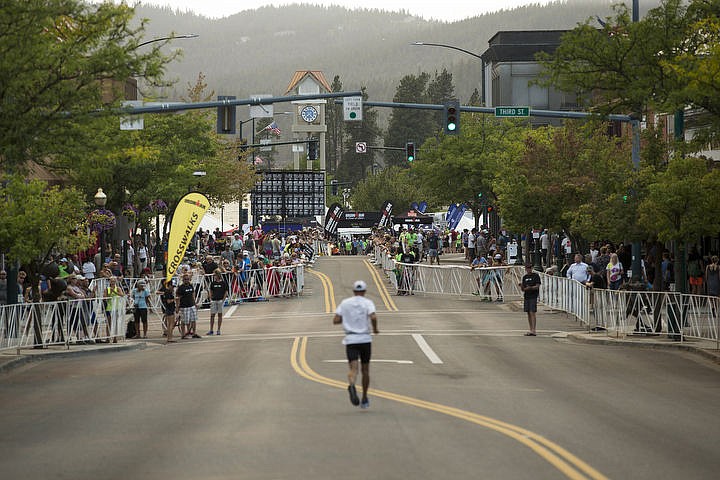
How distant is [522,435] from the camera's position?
530 inches

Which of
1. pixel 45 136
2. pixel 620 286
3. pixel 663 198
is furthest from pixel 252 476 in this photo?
pixel 620 286

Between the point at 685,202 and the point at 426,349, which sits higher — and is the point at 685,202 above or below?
above

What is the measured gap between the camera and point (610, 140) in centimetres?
4606

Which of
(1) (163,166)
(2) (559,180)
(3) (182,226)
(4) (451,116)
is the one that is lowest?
(3) (182,226)

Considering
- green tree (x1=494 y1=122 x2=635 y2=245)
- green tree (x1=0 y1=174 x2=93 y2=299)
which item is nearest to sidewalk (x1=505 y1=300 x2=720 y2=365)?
green tree (x1=494 y1=122 x2=635 y2=245)

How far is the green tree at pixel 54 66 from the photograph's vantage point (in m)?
18.3

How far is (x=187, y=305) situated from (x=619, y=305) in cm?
1113

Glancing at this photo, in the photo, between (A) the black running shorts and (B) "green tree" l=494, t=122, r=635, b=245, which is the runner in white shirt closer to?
(A) the black running shorts

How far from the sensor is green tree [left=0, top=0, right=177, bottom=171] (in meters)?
18.3

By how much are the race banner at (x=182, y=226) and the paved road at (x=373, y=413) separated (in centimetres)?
440

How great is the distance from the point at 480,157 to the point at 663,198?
4290 cm

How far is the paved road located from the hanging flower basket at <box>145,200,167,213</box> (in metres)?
22.1

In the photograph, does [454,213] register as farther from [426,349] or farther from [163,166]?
[426,349]

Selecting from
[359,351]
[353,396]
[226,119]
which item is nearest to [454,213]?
[226,119]
